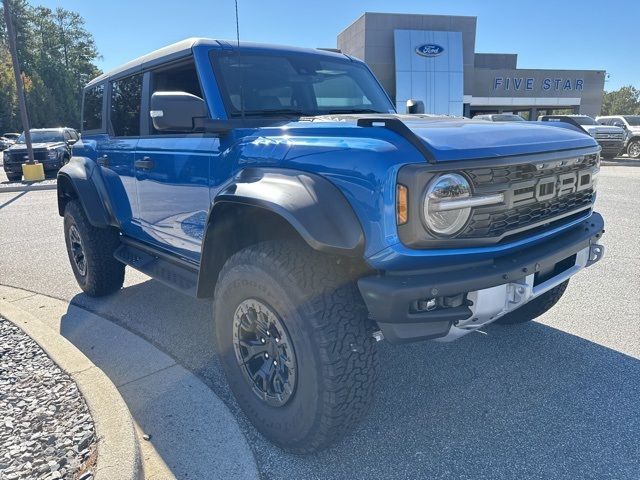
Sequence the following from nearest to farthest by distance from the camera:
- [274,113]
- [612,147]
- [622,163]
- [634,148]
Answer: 1. [274,113]
2. [622,163]
3. [612,147]
4. [634,148]

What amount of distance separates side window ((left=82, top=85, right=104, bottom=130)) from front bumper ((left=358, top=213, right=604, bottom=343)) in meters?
3.59

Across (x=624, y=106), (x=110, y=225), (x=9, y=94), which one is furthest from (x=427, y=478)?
(x=624, y=106)

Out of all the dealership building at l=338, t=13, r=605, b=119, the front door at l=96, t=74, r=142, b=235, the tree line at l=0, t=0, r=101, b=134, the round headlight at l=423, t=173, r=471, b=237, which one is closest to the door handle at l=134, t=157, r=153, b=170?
the front door at l=96, t=74, r=142, b=235

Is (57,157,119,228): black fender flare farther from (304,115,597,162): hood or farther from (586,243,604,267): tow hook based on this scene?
(586,243,604,267): tow hook

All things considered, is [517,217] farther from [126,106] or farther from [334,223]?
[126,106]

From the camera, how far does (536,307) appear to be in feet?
11.2

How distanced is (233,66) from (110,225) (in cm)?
202

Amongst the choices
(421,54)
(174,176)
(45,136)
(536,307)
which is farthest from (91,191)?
(421,54)

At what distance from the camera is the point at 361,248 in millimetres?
1990

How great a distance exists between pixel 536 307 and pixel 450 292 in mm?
1822

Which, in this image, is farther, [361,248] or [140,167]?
[140,167]

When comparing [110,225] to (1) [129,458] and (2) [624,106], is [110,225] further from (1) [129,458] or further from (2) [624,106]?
(2) [624,106]

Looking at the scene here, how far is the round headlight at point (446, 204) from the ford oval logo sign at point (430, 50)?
33.3 meters

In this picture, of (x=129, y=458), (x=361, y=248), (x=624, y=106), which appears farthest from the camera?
(x=624, y=106)
